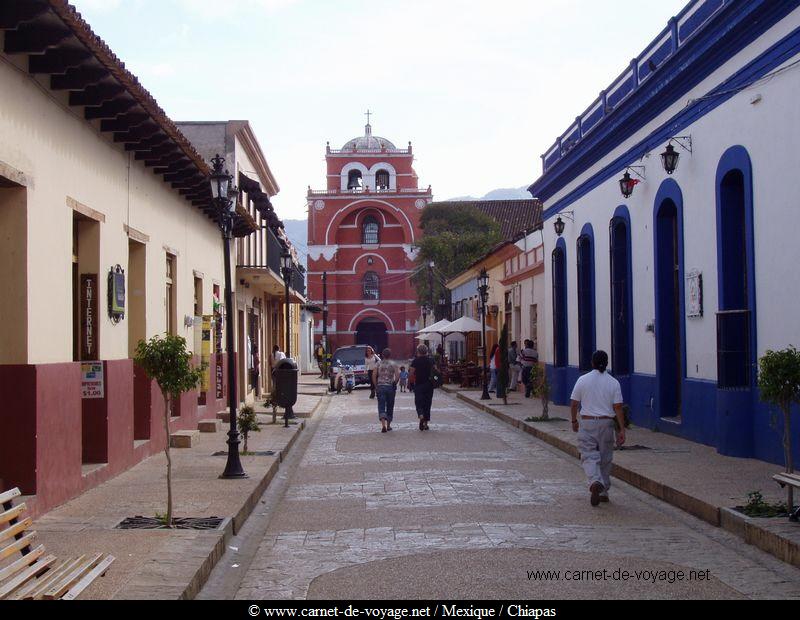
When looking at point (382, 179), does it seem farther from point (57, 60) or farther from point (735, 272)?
point (57, 60)

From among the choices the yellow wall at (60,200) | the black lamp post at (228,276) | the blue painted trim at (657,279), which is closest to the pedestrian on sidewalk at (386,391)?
the blue painted trim at (657,279)

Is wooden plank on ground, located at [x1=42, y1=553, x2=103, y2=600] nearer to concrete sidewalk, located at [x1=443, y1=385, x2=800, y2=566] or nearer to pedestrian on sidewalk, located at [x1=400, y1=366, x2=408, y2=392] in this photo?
concrete sidewalk, located at [x1=443, y1=385, x2=800, y2=566]

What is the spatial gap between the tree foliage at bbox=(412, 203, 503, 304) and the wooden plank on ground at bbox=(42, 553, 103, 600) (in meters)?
50.6

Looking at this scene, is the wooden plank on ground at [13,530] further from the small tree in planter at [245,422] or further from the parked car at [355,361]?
the parked car at [355,361]

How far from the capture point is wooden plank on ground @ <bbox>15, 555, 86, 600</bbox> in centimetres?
500

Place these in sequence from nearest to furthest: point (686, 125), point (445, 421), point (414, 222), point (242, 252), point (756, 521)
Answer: point (756, 521)
point (686, 125)
point (445, 421)
point (242, 252)
point (414, 222)

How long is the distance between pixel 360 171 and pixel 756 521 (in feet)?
226

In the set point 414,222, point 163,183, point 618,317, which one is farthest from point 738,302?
point 414,222

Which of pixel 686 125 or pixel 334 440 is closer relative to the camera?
pixel 686 125

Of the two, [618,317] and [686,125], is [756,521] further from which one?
[618,317]

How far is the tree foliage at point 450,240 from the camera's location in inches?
2319

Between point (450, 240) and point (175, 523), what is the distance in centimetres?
5090

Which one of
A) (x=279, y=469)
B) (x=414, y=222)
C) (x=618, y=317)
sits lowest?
(x=279, y=469)

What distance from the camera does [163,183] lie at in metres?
16.6
